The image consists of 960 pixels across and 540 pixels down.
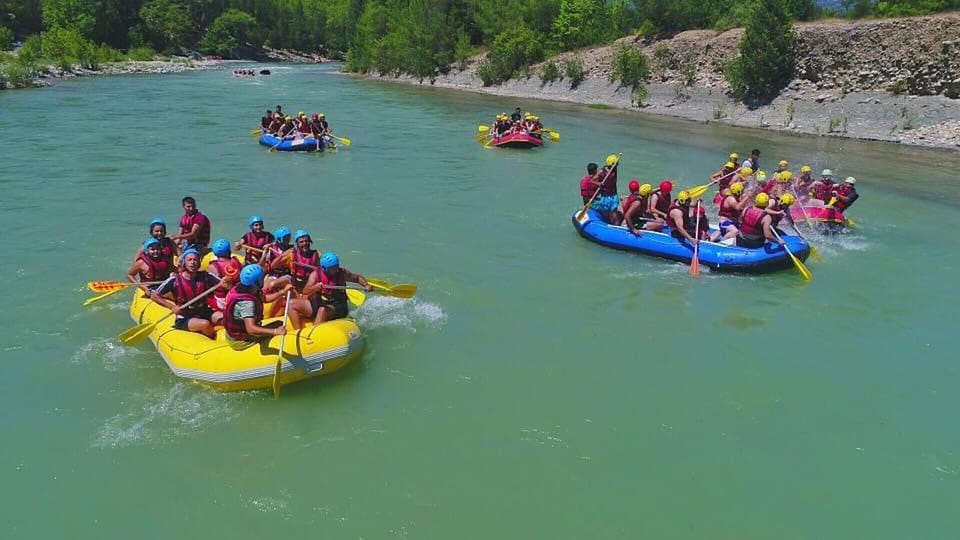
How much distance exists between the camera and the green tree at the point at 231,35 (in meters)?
82.6

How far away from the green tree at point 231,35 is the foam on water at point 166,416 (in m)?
85.4

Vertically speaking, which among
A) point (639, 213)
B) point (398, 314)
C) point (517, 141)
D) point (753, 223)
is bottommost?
point (398, 314)

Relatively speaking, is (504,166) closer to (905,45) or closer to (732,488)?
(732,488)

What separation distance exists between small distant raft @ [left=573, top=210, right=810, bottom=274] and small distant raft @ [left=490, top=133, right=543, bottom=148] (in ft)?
31.8

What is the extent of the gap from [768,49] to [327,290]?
25.8 m

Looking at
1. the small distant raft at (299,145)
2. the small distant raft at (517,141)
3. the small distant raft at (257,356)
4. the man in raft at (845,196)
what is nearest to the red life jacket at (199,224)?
the small distant raft at (257,356)

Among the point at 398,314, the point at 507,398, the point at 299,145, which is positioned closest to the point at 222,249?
the point at 398,314

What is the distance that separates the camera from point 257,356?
6457 millimetres

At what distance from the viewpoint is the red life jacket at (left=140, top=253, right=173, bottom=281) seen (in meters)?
8.02

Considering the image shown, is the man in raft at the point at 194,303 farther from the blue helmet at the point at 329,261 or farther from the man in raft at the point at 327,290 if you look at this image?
the blue helmet at the point at 329,261

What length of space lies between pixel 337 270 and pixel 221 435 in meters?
2.05

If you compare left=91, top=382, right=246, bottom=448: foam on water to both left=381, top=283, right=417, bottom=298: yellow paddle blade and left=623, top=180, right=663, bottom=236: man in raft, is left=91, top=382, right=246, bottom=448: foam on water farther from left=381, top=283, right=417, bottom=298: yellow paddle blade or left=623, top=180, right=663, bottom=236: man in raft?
left=623, top=180, right=663, bottom=236: man in raft

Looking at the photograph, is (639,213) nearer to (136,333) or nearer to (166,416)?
(136,333)

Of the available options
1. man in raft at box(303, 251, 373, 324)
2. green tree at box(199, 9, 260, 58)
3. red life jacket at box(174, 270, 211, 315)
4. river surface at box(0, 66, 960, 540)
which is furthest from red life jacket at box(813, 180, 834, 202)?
green tree at box(199, 9, 260, 58)
